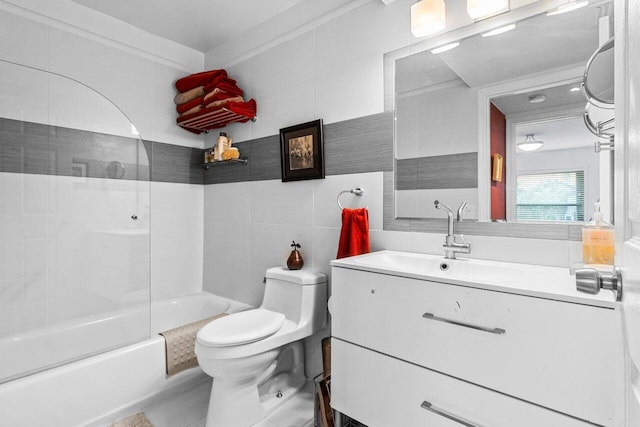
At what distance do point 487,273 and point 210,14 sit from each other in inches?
92.2

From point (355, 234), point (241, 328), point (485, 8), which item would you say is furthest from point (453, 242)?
point (241, 328)

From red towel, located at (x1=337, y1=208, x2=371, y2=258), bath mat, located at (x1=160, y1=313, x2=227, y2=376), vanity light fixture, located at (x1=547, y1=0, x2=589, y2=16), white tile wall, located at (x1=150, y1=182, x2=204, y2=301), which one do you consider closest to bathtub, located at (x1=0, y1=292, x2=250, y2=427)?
bath mat, located at (x1=160, y1=313, x2=227, y2=376)

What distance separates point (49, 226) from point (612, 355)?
2.41 metres

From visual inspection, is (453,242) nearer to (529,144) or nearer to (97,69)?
(529,144)

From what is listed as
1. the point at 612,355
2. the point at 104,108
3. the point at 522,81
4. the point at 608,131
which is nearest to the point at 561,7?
the point at 522,81

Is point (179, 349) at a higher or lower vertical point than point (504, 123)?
lower

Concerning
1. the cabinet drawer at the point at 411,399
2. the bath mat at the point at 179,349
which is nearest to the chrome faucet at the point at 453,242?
the cabinet drawer at the point at 411,399

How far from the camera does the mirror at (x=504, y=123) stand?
50.1 inches

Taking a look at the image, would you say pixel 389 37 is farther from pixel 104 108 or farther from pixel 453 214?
pixel 104 108

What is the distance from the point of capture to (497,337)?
1017 mm

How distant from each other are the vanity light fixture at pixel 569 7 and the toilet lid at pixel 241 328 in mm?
1853

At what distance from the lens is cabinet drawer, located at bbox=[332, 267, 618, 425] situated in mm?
865

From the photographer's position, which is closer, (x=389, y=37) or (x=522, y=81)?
(x=522, y=81)

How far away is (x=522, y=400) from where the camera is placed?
0.97 m
